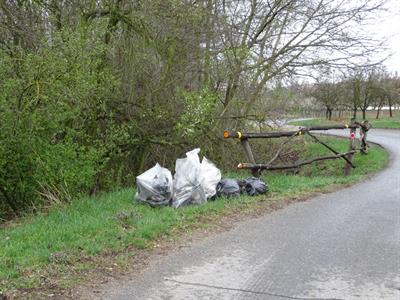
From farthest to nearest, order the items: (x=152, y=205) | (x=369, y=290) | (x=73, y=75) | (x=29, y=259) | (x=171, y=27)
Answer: (x=171, y=27)
(x=73, y=75)
(x=152, y=205)
(x=29, y=259)
(x=369, y=290)

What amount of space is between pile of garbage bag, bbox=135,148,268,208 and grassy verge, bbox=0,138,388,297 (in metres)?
0.27

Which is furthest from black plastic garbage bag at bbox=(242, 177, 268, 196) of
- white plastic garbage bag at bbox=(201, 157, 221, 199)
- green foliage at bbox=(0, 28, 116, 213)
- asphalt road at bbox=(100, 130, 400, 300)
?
green foliage at bbox=(0, 28, 116, 213)

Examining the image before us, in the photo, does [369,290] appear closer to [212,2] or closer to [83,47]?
[83,47]

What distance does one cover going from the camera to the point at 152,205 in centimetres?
828

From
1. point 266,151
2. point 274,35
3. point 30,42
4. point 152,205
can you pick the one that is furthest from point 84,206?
point 274,35

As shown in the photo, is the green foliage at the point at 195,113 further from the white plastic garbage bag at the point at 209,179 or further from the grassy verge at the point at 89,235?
the white plastic garbage bag at the point at 209,179

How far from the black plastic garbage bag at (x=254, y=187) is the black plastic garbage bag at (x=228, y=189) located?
192 millimetres

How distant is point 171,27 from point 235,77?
9.03ft

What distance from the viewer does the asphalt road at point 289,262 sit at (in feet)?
14.9

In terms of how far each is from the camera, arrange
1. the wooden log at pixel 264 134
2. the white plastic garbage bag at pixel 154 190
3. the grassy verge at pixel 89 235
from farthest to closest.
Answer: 1. the wooden log at pixel 264 134
2. the white plastic garbage bag at pixel 154 190
3. the grassy verge at pixel 89 235

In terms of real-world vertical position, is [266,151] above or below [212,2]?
below

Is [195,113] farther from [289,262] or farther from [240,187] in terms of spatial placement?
[289,262]

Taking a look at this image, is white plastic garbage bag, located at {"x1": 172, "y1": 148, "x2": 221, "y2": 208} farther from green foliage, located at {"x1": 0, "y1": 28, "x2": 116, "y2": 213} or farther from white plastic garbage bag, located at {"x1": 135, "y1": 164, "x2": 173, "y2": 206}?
green foliage, located at {"x1": 0, "y1": 28, "x2": 116, "y2": 213}

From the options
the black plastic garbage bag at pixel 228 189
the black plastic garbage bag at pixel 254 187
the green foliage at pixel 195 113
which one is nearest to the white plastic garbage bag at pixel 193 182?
the black plastic garbage bag at pixel 228 189
